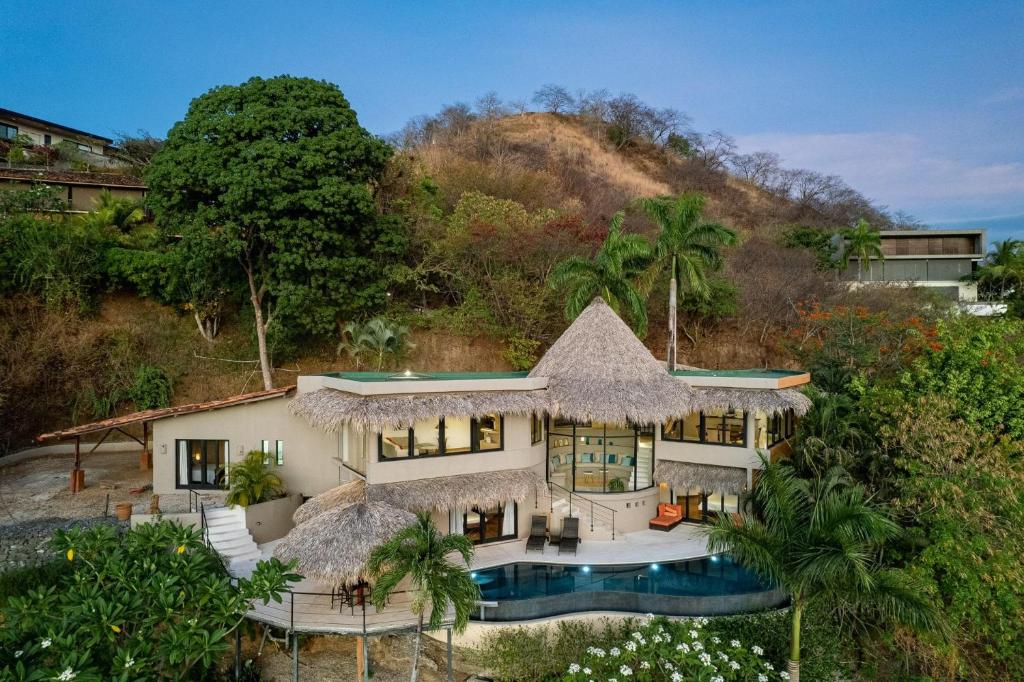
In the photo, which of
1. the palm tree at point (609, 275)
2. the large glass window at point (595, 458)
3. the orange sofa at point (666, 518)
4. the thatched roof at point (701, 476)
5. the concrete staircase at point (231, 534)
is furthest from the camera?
the palm tree at point (609, 275)

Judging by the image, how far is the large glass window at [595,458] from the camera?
1862 centimetres

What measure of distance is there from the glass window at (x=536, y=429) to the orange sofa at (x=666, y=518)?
4.56 m

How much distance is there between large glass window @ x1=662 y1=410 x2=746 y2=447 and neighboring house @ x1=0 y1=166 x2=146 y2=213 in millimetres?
31766

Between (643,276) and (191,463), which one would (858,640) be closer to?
(643,276)

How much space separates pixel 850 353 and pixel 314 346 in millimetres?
23483

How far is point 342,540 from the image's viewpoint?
12.6m

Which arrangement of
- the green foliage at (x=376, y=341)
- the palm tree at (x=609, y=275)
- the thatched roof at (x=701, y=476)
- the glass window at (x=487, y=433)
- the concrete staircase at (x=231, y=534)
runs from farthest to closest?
1. the green foliage at (x=376, y=341)
2. the palm tree at (x=609, y=275)
3. the thatched roof at (x=701, y=476)
4. the glass window at (x=487, y=433)
5. the concrete staircase at (x=231, y=534)

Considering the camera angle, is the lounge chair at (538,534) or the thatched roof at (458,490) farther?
the lounge chair at (538,534)

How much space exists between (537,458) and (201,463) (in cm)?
1046

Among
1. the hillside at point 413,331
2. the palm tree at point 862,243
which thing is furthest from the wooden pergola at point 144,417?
the palm tree at point 862,243

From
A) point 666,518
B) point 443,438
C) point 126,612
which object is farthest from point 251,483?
point 666,518

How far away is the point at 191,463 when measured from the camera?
17703 mm

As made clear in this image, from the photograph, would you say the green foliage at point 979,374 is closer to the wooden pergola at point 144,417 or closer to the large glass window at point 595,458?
the large glass window at point 595,458

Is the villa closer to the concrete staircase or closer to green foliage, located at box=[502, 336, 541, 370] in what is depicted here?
the concrete staircase
